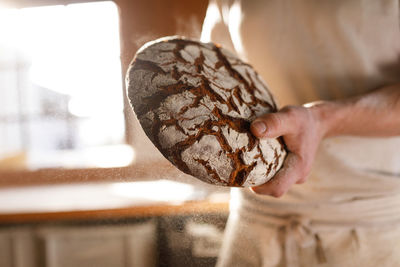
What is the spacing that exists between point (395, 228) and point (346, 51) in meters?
0.28

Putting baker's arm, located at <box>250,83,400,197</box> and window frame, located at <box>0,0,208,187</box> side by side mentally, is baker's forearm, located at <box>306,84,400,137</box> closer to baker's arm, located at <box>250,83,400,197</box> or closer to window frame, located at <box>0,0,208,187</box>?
baker's arm, located at <box>250,83,400,197</box>

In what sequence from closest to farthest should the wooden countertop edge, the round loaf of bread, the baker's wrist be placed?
the round loaf of bread
the baker's wrist
the wooden countertop edge

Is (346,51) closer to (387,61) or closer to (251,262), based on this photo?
(387,61)

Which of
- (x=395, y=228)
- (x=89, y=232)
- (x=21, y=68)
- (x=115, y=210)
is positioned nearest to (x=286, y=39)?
(x=395, y=228)

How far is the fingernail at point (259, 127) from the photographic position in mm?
371

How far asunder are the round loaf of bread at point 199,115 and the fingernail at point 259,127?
15mm

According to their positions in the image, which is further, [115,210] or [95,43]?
[115,210]

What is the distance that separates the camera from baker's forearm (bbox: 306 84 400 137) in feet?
1.56

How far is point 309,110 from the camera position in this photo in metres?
0.45

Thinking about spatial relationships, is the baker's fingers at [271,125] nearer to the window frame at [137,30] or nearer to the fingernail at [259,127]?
the fingernail at [259,127]

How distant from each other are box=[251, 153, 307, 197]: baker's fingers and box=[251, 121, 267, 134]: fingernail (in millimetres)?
79

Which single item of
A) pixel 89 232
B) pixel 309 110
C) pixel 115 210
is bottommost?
pixel 89 232

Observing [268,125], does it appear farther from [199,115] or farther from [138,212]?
[138,212]

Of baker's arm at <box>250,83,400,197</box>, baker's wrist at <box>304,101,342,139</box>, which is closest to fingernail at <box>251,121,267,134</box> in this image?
baker's arm at <box>250,83,400,197</box>
